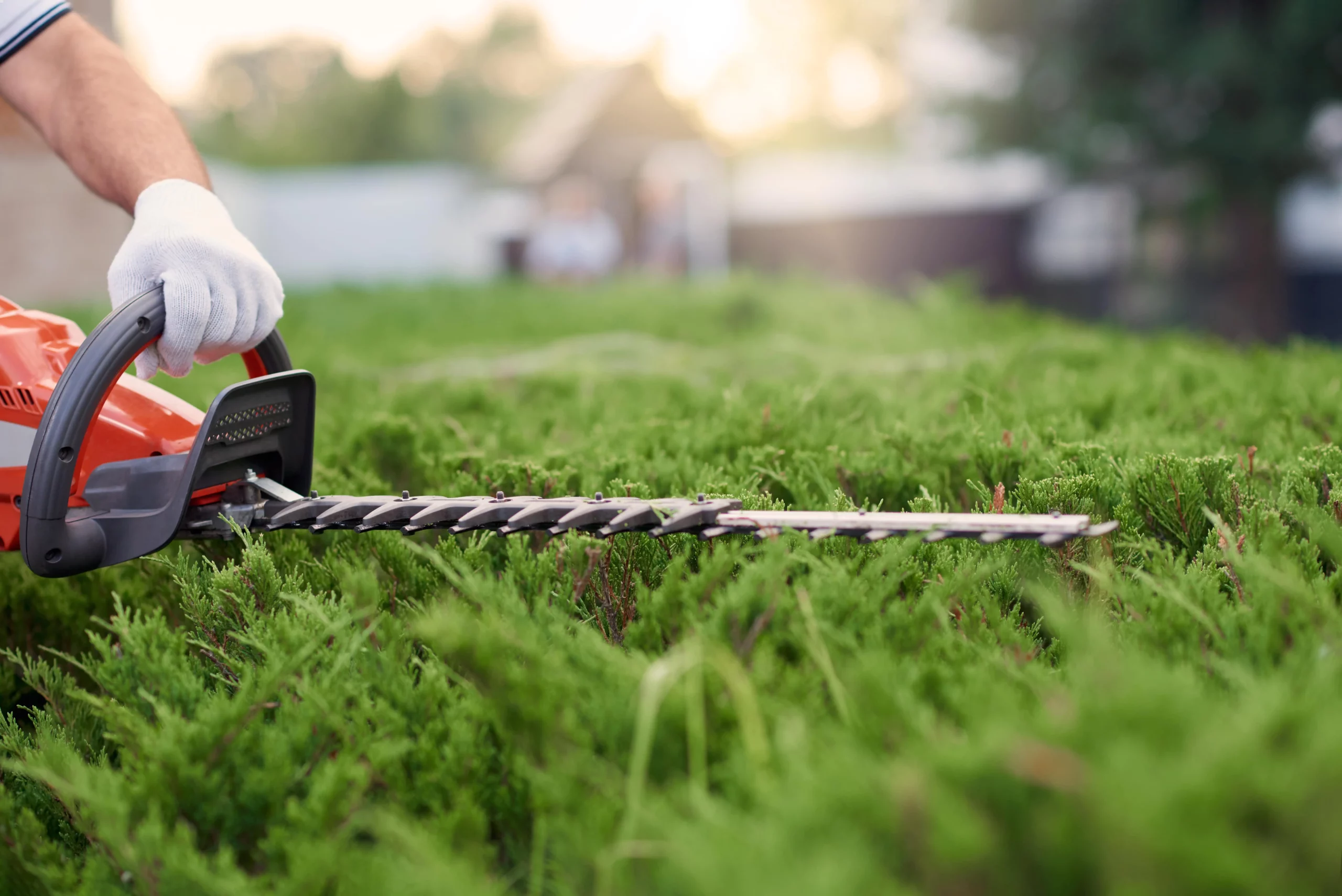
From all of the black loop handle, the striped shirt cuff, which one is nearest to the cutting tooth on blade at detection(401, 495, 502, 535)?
the black loop handle

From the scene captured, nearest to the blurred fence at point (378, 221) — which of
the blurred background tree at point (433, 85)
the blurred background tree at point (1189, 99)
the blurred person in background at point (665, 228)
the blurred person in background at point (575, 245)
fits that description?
the blurred person in background at point (665, 228)

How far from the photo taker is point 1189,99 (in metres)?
10.0

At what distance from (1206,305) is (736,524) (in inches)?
583

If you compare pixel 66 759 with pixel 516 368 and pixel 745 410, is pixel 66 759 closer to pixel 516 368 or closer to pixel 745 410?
pixel 745 410

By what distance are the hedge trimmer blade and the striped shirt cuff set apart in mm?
1295

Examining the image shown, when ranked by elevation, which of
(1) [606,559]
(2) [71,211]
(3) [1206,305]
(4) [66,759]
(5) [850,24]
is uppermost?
(5) [850,24]

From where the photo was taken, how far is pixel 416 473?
2.38m

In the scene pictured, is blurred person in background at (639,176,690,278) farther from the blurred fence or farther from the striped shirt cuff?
the striped shirt cuff

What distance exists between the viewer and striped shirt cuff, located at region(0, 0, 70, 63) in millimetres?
2242

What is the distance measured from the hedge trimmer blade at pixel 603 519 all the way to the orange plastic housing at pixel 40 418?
174mm

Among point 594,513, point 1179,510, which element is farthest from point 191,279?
point 1179,510

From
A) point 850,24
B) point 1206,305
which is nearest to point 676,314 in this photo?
point 1206,305

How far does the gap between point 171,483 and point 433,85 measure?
270 ft

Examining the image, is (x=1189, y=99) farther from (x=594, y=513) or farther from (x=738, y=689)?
(x=738, y=689)
